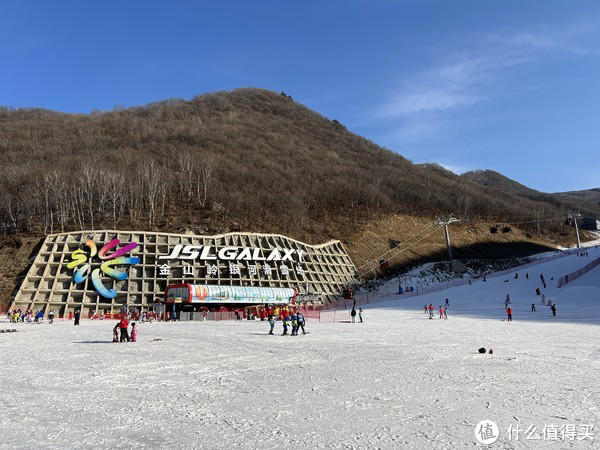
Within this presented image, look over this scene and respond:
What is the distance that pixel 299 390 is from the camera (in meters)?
12.6

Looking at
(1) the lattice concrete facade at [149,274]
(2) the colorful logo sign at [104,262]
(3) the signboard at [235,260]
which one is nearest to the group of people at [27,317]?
(1) the lattice concrete facade at [149,274]

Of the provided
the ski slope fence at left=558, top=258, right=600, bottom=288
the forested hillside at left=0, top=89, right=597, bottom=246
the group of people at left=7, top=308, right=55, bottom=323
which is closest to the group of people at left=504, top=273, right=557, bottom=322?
the ski slope fence at left=558, top=258, right=600, bottom=288

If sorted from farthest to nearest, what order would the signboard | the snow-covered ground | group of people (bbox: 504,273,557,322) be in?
1. the signboard
2. group of people (bbox: 504,273,557,322)
3. the snow-covered ground

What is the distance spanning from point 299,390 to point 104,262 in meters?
41.9

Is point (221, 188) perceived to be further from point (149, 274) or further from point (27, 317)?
point (27, 317)

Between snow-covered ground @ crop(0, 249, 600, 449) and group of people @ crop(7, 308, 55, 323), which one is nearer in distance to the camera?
snow-covered ground @ crop(0, 249, 600, 449)

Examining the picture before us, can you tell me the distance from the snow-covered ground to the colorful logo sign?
2189cm

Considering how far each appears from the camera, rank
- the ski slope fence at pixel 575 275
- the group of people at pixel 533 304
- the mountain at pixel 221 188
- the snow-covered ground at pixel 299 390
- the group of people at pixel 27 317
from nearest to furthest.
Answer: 1. the snow-covered ground at pixel 299 390
2. the group of people at pixel 533 304
3. the group of people at pixel 27 317
4. the ski slope fence at pixel 575 275
5. the mountain at pixel 221 188

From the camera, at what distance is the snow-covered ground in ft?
28.8

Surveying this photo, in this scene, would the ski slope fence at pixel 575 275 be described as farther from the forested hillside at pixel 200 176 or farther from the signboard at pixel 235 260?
the forested hillside at pixel 200 176

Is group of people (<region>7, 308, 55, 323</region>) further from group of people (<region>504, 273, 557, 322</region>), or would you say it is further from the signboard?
group of people (<region>504, 273, 557, 322</region>)

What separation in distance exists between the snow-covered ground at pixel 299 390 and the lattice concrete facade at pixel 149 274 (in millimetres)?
21663

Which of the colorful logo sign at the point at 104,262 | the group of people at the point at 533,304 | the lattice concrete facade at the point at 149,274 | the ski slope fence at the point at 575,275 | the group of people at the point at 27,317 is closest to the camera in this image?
the group of people at the point at 533,304

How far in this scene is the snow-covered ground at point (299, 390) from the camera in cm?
879
